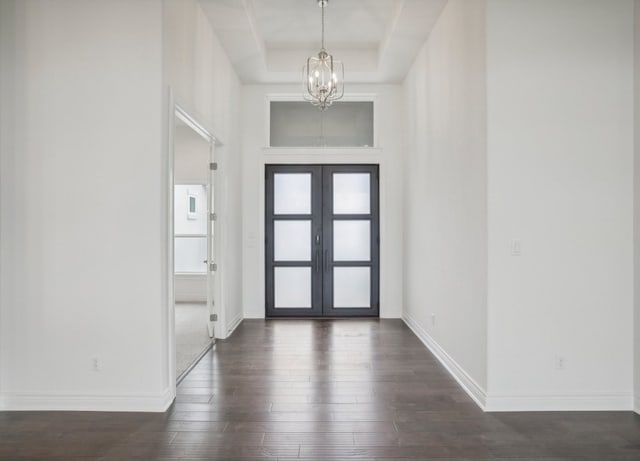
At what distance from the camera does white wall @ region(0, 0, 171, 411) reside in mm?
3035

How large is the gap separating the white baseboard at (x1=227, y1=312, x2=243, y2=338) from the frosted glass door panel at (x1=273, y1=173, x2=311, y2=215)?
5.30 feet

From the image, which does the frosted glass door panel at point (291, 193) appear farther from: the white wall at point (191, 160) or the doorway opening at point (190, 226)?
the white wall at point (191, 160)

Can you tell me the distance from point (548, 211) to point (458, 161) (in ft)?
2.96

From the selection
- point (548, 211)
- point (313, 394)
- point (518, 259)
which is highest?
point (548, 211)

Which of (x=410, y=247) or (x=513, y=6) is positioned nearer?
(x=513, y=6)

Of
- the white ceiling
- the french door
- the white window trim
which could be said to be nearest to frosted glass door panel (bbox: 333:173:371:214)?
the french door

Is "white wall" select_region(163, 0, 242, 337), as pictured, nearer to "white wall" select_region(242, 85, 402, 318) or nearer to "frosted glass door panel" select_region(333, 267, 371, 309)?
"white wall" select_region(242, 85, 402, 318)

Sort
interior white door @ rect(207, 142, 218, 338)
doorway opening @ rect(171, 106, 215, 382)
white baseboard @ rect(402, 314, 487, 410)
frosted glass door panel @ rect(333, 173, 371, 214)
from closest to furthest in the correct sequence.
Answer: white baseboard @ rect(402, 314, 487, 410)
interior white door @ rect(207, 142, 218, 338)
frosted glass door panel @ rect(333, 173, 371, 214)
doorway opening @ rect(171, 106, 215, 382)

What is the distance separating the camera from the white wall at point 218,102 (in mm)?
3381

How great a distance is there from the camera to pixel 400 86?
6.18m

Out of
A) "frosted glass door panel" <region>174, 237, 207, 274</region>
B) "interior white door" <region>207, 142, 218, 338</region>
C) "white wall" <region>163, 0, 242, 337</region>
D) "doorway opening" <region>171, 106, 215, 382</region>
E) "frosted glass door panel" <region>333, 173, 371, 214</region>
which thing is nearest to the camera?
"white wall" <region>163, 0, 242, 337</region>

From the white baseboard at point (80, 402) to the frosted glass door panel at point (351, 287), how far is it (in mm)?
3522

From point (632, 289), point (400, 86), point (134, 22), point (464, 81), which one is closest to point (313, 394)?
point (632, 289)

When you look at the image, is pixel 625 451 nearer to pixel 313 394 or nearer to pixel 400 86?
pixel 313 394
